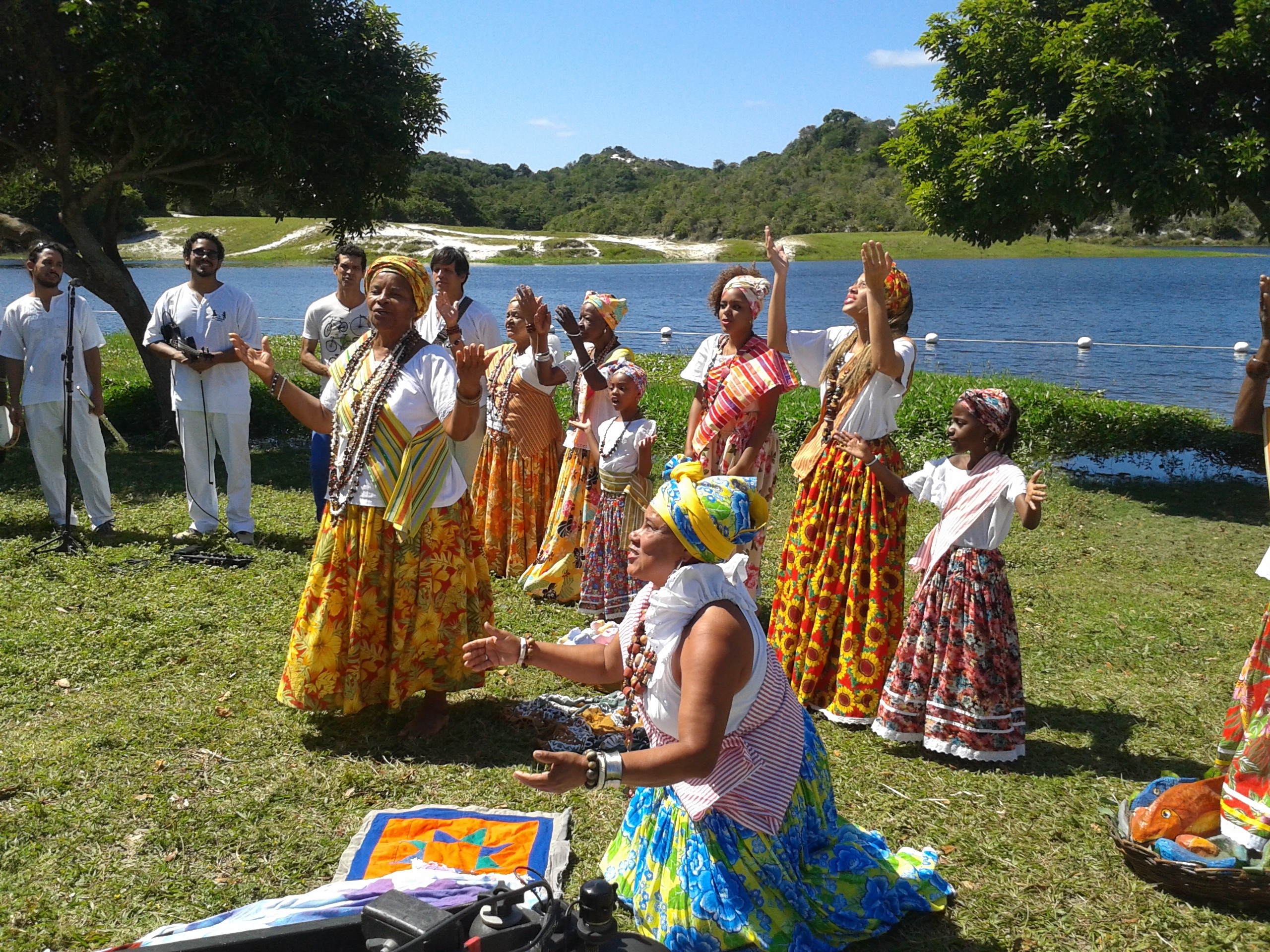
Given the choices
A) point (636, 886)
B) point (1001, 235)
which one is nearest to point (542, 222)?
point (1001, 235)

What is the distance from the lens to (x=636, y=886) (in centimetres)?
325

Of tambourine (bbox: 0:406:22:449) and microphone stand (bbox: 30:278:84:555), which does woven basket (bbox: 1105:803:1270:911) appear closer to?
microphone stand (bbox: 30:278:84:555)

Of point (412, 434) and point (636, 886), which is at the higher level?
point (412, 434)

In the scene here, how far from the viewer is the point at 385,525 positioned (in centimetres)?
466

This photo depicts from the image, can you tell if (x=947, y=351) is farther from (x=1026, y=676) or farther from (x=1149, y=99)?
(x=1026, y=676)

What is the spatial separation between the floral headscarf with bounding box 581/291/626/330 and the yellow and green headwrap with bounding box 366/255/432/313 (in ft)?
7.00

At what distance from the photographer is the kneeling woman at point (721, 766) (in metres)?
3.02

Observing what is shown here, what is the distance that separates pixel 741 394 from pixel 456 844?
291 cm

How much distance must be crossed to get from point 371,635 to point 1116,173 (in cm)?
863

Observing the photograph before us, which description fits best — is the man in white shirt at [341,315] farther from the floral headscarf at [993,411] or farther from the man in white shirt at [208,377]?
the floral headscarf at [993,411]

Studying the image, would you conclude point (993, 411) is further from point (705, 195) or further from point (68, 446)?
point (705, 195)

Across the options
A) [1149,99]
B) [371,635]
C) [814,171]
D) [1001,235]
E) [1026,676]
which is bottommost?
[1026,676]

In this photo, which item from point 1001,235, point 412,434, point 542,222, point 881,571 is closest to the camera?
point 412,434

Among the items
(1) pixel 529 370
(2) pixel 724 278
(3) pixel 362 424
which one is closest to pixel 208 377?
(1) pixel 529 370
